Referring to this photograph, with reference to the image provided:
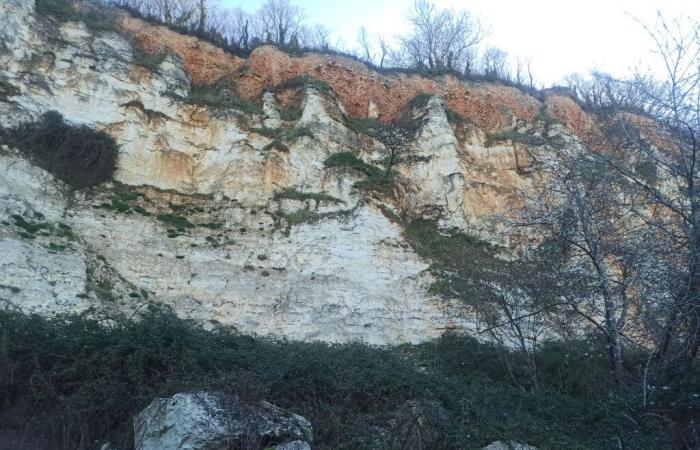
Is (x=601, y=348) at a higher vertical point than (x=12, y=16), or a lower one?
lower

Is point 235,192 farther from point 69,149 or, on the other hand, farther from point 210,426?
point 210,426

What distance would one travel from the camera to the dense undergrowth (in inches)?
272

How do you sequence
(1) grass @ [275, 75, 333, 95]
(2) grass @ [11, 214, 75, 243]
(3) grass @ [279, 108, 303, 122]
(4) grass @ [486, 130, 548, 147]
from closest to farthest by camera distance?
1. (2) grass @ [11, 214, 75, 243]
2. (3) grass @ [279, 108, 303, 122]
3. (1) grass @ [275, 75, 333, 95]
4. (4) grass @ [486, 130, 548, 147]

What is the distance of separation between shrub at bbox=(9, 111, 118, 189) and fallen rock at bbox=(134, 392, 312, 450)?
10960 millimetres

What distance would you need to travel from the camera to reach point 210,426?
6125 millimetres

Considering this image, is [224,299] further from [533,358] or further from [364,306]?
[533,358]

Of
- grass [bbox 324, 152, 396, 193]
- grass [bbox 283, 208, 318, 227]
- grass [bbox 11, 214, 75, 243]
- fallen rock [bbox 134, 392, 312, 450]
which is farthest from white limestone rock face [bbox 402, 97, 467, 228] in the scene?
fallen rock [bbox 134, 392, 312, 450]

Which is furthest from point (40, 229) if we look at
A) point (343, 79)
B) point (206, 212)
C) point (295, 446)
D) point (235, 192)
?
Result: point (343, 79)

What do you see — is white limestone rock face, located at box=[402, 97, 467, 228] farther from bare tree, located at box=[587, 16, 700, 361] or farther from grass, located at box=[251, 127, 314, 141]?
bare tree, located at box=[587, 16, 700, 361]

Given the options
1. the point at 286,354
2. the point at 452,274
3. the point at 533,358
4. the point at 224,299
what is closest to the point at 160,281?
the point at 224,299

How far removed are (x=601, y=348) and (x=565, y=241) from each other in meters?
3.10

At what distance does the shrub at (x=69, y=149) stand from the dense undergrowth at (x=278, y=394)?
7.32 meters

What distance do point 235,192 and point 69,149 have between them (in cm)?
476

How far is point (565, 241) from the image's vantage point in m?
10.4
